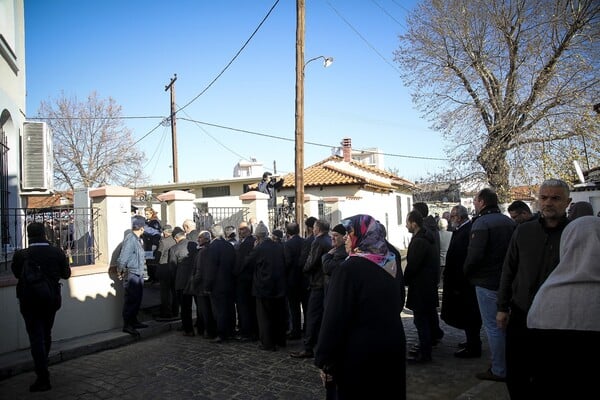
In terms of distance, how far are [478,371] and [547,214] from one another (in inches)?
108

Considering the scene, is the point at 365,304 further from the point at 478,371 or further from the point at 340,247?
the point at 478,371

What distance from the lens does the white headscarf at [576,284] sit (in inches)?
103

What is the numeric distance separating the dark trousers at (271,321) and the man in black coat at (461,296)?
7.95ft

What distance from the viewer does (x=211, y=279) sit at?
7055 mm

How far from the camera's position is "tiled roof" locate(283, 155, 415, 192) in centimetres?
2099

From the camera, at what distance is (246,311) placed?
7.33 meters

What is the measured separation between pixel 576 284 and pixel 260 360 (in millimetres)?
4475

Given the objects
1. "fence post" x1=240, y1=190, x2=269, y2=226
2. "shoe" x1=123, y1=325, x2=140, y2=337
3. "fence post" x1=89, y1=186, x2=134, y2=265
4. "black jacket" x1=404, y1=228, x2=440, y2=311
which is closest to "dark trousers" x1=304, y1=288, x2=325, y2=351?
"black jacket" x1=404, y1=228, x2=440, y2=311

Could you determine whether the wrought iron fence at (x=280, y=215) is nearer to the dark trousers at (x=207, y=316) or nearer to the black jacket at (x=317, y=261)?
the dark trousers at (x=207, y=316)

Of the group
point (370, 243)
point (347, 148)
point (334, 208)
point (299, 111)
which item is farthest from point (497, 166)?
point (370, 243)

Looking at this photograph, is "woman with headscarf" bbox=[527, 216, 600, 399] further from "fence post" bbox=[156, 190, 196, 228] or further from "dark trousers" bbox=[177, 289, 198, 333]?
"fence post" bbox=[156, 190, 196, 228]

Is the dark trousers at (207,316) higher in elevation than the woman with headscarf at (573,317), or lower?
lower

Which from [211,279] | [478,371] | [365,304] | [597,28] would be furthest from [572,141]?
[365,304]

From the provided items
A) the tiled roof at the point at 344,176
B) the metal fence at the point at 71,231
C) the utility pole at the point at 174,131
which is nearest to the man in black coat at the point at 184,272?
the metal fence at the point at 71,231
